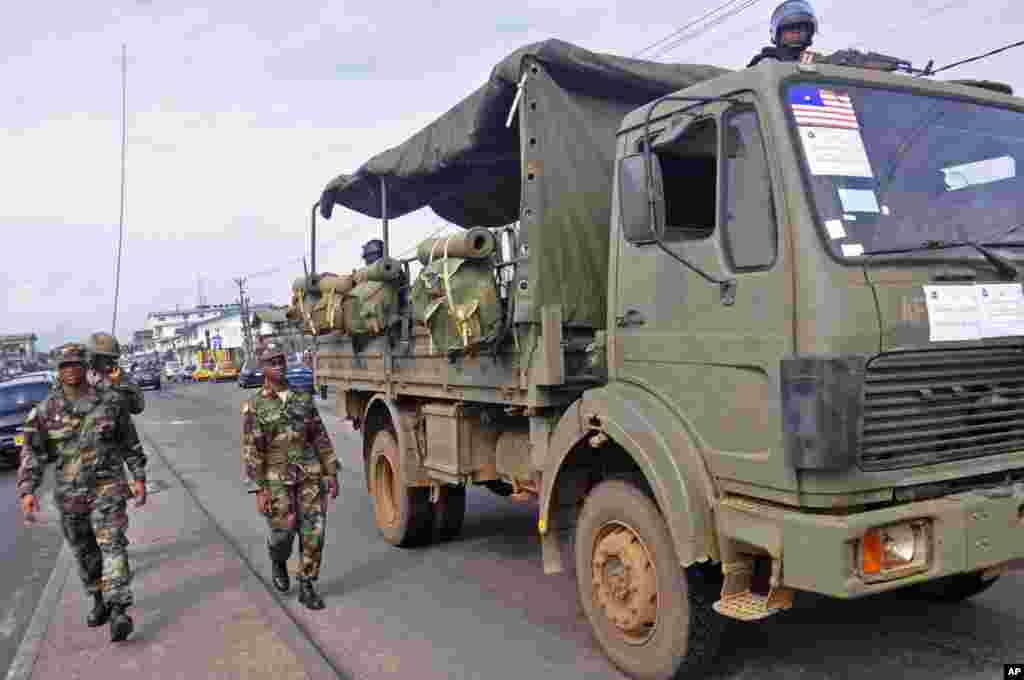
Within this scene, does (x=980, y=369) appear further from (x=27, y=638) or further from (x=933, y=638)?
(x=27, y=638)

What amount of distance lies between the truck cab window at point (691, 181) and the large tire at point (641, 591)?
1.18 metres

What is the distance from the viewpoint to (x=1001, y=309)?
310cm

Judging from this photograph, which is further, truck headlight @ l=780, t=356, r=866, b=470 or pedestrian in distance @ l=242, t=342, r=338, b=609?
pedestrian in distance @ l=242, t=342, r=338, b=609

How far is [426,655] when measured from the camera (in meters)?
4.41

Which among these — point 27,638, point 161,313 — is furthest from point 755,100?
point 161,313

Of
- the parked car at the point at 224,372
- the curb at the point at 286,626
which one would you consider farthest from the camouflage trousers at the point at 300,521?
the parked car at the point at 224,372

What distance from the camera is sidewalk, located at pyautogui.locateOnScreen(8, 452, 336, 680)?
14.4ft

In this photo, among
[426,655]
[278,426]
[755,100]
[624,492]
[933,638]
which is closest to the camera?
[755,100]

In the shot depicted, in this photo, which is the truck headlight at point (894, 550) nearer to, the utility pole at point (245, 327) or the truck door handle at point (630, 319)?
the truck door handle at point (630, 319)

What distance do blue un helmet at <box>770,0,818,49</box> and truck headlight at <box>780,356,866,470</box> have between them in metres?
1.99

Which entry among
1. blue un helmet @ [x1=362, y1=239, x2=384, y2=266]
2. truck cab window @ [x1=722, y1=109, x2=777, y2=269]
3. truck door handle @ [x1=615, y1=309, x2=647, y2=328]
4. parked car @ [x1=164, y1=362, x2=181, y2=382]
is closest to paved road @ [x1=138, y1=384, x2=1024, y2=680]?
truck door handle @ [x1=615, y1=309, x2=647, y2=328]

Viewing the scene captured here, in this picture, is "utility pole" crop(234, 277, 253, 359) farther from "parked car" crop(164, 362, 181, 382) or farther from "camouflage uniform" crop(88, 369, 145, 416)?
"camouflage uniform" crop(88, 369, 145, 416)

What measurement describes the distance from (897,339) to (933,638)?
6.45 feet

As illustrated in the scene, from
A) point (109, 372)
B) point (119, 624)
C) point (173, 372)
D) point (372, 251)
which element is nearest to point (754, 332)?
point (119, 624)
